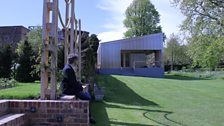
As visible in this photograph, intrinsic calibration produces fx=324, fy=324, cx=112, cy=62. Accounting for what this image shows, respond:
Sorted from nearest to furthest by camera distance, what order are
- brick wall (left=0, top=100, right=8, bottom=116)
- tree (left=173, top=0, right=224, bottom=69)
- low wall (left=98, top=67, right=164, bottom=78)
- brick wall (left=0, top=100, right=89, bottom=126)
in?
brick wall (left=0, top=100, right=8, bottom=116) → brick wall (left=0, top=100, right=89, bottom=126) → tree (left=173, top=0, right=224, bottom=69) → low wall (left=98, top=67, right=164, bottom=78)

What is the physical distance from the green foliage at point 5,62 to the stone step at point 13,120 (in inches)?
772

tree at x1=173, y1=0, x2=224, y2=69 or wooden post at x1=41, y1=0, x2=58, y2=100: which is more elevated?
tree at x1=173, y1=0, x2=224, y2=69

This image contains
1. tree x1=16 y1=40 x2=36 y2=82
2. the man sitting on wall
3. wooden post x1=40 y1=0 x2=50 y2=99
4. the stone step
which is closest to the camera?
the stone step

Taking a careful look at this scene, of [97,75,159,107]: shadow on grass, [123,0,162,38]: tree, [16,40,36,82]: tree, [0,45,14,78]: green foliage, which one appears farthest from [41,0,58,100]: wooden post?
[123,0,162,38]: tree

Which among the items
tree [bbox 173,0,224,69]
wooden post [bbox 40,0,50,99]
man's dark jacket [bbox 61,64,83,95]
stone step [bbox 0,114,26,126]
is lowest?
stone step [bbox 0,114,26,126]

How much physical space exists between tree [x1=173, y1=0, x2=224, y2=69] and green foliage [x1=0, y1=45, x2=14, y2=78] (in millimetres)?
12630

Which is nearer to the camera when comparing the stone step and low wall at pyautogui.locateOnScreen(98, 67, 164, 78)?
the stone step

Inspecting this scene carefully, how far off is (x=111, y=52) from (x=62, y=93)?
1228 inches

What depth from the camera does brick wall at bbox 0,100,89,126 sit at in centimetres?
454

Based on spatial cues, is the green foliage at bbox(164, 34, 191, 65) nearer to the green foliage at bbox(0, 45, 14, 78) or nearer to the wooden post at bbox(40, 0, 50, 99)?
the green foliage at bbox(0, 45, 14, 78)

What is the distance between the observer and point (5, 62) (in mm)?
23312

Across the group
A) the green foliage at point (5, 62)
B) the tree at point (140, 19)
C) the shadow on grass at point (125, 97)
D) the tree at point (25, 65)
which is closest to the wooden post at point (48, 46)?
the shadow on grass at point (125, 97)

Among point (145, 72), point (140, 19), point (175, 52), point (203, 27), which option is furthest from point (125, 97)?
point (175, 52)

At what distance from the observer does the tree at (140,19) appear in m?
55.5
